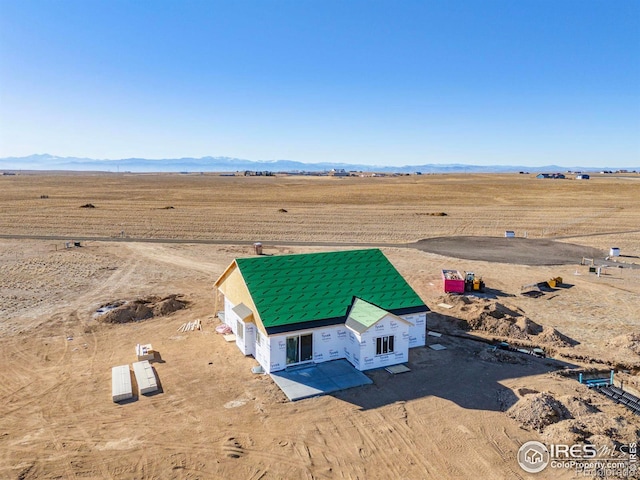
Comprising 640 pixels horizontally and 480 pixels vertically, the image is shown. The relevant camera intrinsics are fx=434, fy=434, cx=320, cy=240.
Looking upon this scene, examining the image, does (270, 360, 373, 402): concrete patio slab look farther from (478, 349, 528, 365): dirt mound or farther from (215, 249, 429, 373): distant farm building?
(478, 349, 528, 365): dirt mound

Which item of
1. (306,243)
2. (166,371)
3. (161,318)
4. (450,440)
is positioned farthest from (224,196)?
(450,440)

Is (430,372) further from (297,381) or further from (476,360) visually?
(297,381)

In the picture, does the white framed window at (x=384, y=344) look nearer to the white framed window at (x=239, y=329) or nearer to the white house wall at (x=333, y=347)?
the white house wall at (x=333, y=347)

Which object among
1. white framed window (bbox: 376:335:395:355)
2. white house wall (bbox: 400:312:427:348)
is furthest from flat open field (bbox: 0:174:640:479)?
white framed window (bbox: 376:335:395:355)

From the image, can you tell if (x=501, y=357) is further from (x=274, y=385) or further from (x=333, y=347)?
(x=274, y=385)

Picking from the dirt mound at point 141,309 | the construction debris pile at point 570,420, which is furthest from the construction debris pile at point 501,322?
the dirt mound at point 141,309

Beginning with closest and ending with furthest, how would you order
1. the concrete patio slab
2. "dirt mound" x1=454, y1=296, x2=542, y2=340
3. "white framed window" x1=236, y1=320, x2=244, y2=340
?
the concrete patio slab, "white framed window" x1=236, y1=320, x2=244, y2=340, "dirt mound" x1=454, y1=296, x2=542, y2=340

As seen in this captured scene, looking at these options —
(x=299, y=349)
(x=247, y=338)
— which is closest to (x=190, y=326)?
(x=247, y=338)
